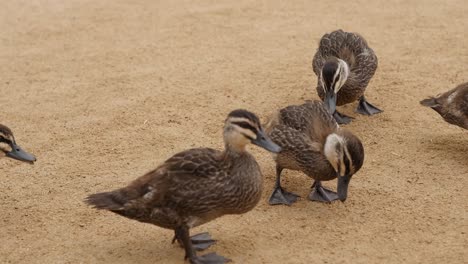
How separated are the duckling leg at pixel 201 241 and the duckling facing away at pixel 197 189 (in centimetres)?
20

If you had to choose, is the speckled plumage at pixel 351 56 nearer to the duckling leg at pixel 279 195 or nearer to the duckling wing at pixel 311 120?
the duckling wing at pixel 311 120

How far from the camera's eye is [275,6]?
12.2 m

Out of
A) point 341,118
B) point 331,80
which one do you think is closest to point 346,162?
point 331,80

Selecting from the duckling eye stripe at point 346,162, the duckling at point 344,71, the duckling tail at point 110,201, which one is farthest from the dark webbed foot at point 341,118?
the duckling tail at point 110,201

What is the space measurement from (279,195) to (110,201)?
184 cm

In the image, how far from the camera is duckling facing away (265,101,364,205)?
244 inches

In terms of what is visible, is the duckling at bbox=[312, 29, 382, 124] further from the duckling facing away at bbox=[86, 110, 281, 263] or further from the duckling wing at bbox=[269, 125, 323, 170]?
the duckling facing away at bbox=[86, 110, 281, 263]

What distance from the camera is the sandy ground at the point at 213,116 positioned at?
19.9 feet

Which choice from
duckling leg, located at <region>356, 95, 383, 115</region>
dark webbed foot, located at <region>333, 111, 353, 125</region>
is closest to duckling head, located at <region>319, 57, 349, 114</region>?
dark webbed foot, located at <region>333, 111, 353, 125</region>

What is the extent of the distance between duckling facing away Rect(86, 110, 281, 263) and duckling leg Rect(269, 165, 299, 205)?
98 cm

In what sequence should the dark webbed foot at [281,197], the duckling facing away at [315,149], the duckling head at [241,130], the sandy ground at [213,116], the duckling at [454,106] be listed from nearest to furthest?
the duckling head at [241,130]
the sandy ground at [213,116]
the duckling facing away at [315,149]
the dark webbed foot at [281,197]
the duckling at [454,106]

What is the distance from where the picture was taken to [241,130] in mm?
5633

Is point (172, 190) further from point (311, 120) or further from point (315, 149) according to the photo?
point (311, 120)

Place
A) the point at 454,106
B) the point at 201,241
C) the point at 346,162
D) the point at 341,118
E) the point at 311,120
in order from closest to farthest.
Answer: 1. the point at 201,241
2. the point at 346,162
3. the point at 311,120
4. the point at 454,106
5. the point at 341,118
